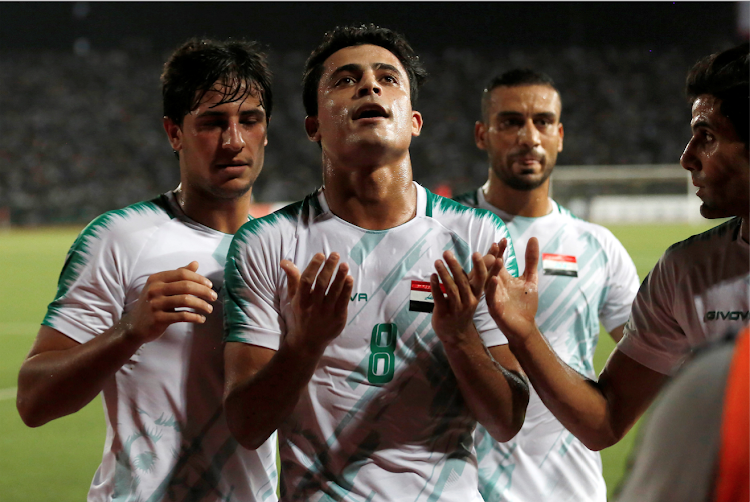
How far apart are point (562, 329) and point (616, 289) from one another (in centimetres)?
40

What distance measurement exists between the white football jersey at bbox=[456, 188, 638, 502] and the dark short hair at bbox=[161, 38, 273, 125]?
142 centimetres

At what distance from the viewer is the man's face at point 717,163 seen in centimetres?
179

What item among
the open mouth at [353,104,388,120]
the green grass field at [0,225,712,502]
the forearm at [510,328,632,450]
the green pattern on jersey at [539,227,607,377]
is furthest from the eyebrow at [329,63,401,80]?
the green pattern on jersey at [539,227,607,377]

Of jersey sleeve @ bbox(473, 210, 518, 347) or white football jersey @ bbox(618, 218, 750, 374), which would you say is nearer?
white football jersey @ bbox(618, 218, 750, 374)

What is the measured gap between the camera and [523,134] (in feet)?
11.9

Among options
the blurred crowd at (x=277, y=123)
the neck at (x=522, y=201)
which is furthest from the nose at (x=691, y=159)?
the blurred crowd at (x=277, y=123)

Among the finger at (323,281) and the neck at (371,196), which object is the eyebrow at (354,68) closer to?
the neck at (371,196)

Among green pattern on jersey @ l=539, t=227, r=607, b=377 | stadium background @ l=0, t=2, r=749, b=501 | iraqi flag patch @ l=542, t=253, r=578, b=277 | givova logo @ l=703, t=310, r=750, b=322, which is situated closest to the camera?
givova logo @ l=703, t=310, r=750, b=322

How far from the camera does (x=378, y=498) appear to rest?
1884 mm

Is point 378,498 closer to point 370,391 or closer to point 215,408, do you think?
point 370,391

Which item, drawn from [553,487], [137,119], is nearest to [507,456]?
[553,487]

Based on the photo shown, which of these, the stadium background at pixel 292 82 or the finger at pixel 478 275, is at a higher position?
the stadium background at pixel 292 82

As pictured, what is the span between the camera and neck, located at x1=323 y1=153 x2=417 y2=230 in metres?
2.17

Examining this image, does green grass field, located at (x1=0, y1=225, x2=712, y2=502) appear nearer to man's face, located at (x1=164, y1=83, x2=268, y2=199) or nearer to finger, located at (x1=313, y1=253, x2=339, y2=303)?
finger, located at (x1=313, y1=253, x2=339, y2=303)
